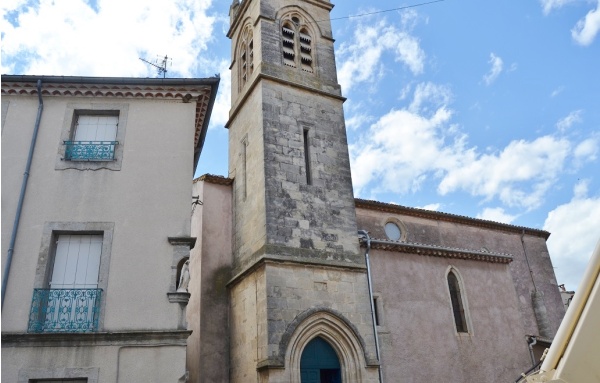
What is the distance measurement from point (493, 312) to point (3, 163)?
13.8m

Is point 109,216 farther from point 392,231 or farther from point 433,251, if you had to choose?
point 392,231

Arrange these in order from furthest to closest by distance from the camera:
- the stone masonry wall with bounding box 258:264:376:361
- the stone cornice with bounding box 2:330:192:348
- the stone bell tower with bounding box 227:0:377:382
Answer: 1. the stone bell tower with bounding box 227:0:377:382
2. the stone masonry wall with bounding box 258:264:376:361
3. the stone cornice with bounding box 2:330:192:348

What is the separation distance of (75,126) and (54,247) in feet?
8.67

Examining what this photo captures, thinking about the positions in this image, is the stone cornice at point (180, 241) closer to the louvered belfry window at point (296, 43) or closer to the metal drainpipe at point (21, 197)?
the metal drainpipe at point (21, 197)

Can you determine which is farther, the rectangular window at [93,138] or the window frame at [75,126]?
the rectangular window at [93,138]

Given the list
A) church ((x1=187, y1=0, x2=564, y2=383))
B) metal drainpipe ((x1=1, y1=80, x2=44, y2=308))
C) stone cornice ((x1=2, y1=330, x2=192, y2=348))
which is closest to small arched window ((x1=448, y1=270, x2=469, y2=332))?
church ((x1=187, y1=0, x2=564, y2=383))

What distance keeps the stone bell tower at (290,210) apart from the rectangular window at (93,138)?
4014mm

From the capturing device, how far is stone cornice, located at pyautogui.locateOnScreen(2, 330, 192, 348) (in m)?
7.88

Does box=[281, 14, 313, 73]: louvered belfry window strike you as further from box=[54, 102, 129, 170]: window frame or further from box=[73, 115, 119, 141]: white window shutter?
box=[73, 115, 119, 141]: white window shutter

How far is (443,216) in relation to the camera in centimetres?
1861

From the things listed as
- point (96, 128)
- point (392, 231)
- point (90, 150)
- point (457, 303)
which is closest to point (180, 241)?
point (90, 150)

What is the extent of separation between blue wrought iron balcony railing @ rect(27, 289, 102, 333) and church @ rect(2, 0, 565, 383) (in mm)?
32

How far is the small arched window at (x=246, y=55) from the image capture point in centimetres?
1594

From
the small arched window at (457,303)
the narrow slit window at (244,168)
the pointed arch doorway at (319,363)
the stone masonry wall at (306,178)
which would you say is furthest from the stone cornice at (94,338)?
the small arched window at (457,303)
